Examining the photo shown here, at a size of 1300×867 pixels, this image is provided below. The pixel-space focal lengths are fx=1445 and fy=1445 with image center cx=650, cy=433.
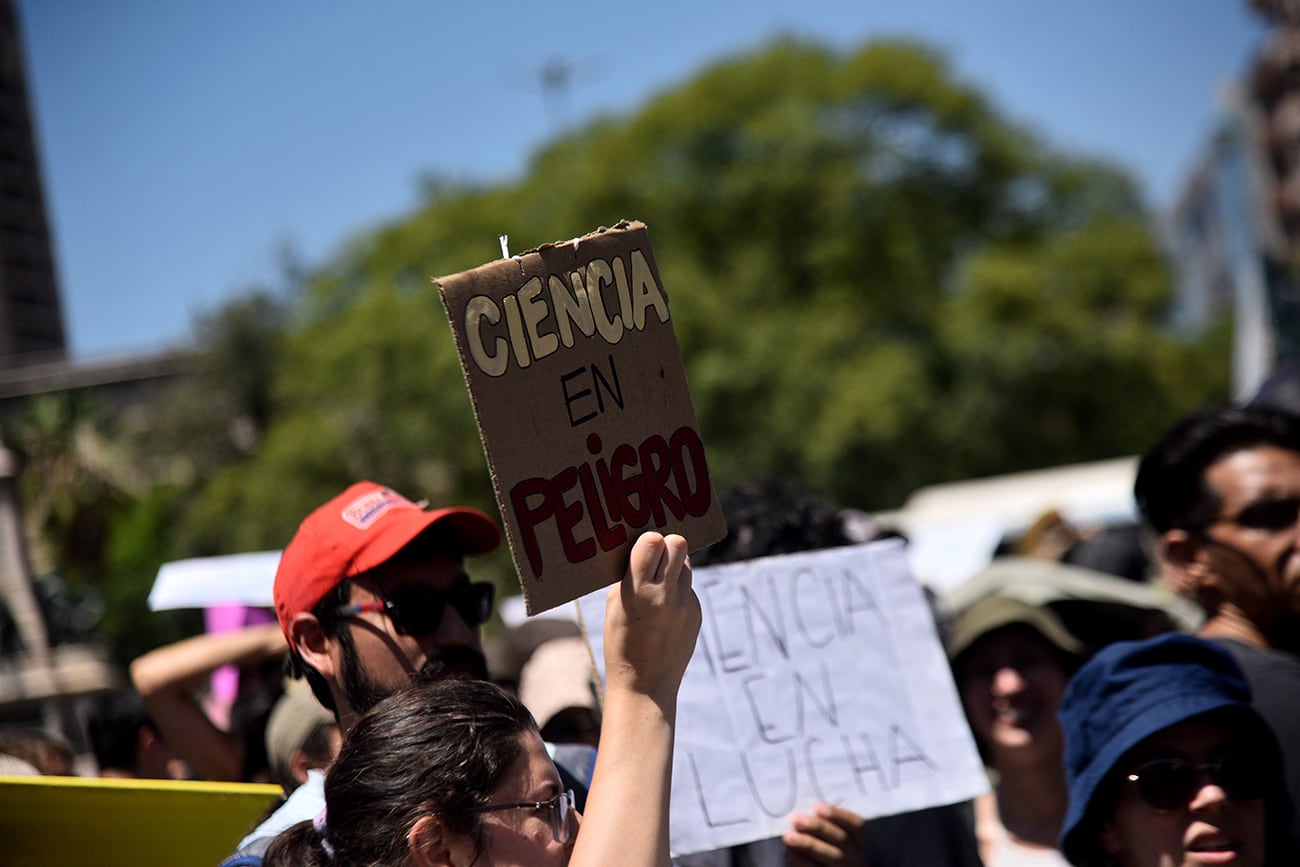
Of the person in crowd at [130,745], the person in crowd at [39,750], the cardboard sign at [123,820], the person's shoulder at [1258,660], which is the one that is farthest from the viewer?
the person in crowd at [130,745]

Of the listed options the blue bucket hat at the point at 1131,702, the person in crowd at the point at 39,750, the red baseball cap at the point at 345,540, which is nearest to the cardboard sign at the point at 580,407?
the red baseball cap at the point at 345,540

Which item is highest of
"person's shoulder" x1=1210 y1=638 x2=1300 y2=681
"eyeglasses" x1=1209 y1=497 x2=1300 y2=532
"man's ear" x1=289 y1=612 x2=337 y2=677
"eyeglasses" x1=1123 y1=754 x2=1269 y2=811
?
"man's ear" x1=289 y1=612 x2=337 y2=677

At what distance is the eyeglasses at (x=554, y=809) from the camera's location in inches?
74.4

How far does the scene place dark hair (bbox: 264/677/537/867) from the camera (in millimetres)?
1867

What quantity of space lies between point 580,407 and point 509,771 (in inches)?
19.6

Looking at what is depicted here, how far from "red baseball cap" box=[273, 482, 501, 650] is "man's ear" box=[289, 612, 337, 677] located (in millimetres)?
13

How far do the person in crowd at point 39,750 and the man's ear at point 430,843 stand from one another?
238 cm

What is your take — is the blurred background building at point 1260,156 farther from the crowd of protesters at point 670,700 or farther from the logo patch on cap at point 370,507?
the logo patch on cap at point 370,507

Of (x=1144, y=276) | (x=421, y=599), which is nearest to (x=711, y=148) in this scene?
(x=1144, y=276)

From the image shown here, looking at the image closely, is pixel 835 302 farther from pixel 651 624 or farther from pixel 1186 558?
pixel 651 624

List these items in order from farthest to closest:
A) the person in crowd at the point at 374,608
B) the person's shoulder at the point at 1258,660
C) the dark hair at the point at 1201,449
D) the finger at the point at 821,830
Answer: the dark hair at the point at 1201,449, the person's shoulder at the point at 1258,660, the finger at the point at 821,830, the person in crowd at the point at 374,608

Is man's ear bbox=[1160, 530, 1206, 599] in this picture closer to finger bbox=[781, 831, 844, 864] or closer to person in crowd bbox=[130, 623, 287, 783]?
finger bbox=[781, 831, 844, 864]

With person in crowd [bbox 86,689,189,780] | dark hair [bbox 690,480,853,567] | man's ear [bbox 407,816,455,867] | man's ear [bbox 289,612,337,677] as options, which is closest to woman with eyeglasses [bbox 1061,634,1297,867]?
dark hair [bbox 690,480,853,567]

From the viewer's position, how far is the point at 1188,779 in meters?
2.42
